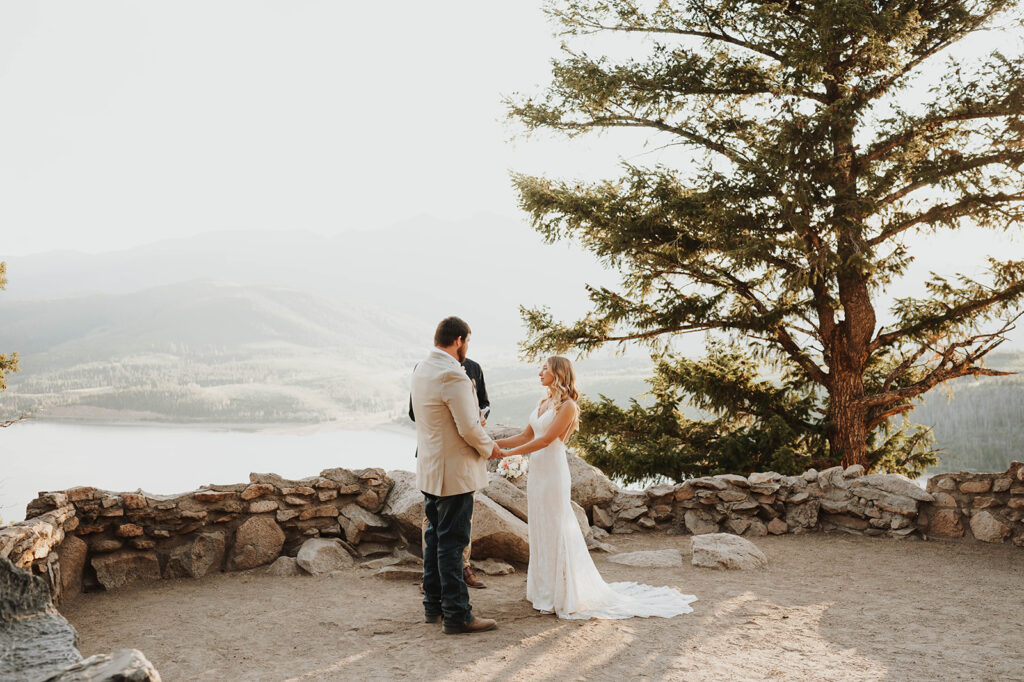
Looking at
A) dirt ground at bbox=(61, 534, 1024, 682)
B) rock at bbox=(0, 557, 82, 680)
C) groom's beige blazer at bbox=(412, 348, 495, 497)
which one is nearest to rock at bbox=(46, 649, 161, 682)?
rock at bbox=(0, 557, 82, 680)

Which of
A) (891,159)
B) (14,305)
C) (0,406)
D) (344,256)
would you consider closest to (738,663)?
(891,159)

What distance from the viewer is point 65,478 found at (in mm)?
19031

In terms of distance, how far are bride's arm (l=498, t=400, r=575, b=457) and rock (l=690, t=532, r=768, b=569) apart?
8.41ft

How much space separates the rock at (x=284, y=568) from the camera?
6512 millimetres

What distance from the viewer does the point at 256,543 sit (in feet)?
22.1

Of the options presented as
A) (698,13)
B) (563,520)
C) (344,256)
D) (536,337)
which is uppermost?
(344,256)

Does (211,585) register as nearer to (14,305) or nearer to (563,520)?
(563,520)

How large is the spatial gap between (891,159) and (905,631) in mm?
7155

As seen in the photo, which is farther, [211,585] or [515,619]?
[211,585]

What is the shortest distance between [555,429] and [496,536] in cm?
186

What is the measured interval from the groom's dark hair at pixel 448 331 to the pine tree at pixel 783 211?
5.20 metres

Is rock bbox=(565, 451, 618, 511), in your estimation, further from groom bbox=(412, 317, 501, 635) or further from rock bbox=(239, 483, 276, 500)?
groom bbox=(412, 317, 501, 635)

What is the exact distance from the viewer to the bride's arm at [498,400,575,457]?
5.18m

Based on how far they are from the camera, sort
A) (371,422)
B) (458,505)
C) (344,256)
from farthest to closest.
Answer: (344,256)
(371,422)
(458,505)
